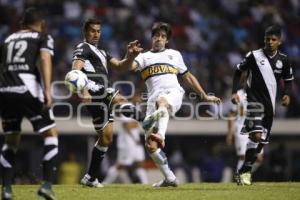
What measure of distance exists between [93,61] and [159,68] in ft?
3.62

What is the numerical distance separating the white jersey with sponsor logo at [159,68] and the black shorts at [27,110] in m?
3.30

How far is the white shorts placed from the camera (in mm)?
13773

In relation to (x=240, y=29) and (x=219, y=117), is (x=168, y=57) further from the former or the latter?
(x=240, y=29)

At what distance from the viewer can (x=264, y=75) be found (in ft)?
47.3

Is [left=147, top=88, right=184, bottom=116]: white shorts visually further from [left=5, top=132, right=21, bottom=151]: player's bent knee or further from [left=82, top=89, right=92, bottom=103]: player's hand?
[left=5, top=132, right=21, bottom=151]: player's bent knee

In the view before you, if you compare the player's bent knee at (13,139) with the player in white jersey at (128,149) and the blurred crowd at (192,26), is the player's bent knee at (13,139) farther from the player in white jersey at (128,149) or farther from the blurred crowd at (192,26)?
the blurred crowd at (192,26)

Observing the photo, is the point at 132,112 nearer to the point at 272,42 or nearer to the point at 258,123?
the point at 258,123

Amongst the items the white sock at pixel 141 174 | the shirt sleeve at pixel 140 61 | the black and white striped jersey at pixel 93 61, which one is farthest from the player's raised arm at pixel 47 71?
the white sock at pixel 141 174

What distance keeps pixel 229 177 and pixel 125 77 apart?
4136mm

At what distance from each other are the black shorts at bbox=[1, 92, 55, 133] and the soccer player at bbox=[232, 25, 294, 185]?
14.5 feet

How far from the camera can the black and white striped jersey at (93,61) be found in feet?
44.4

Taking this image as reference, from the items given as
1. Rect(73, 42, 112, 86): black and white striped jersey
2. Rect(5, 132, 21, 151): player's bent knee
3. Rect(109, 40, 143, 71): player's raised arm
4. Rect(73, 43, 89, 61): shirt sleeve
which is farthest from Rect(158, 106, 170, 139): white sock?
Rect(5, 132, 21, 151): player's bent knee

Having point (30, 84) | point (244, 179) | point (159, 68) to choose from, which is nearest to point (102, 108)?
point (159, 68)

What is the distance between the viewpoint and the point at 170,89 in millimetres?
13898
